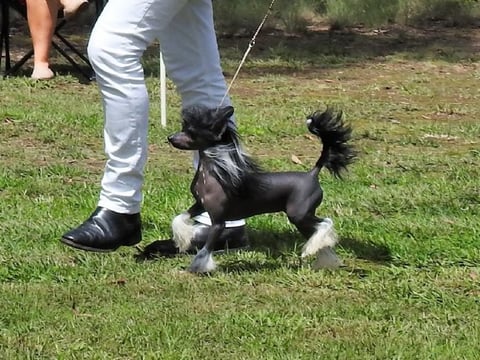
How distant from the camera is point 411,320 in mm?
3543

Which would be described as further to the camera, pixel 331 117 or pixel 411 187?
pixel 411 187

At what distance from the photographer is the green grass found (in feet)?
10.9

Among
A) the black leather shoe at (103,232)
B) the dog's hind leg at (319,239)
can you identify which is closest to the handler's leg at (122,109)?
the black leather shoe at (103,232)

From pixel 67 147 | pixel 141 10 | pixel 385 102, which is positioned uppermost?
pixel 141 10

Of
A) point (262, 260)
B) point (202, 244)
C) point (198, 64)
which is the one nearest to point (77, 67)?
point (198, 64)

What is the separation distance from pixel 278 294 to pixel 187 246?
555 mm

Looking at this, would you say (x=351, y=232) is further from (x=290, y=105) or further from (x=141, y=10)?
(x=290, y=105)

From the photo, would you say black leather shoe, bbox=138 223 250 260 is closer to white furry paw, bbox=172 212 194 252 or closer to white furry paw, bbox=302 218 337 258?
white furry paw, bbox=172 212 194 252

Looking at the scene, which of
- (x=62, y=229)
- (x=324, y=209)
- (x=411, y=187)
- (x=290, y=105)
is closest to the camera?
(x=62, y=229)

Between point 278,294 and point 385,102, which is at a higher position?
point 278,294

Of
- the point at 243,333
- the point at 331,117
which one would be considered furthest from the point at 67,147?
the point at 243,333

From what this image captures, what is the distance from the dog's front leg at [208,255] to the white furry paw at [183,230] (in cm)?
19

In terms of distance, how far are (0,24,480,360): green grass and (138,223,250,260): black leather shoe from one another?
7 centimetres

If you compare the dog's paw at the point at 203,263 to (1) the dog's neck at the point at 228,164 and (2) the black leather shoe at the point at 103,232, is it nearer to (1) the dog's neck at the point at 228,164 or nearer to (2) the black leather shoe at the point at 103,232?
(1) the dog's neck at the point at 228,164
